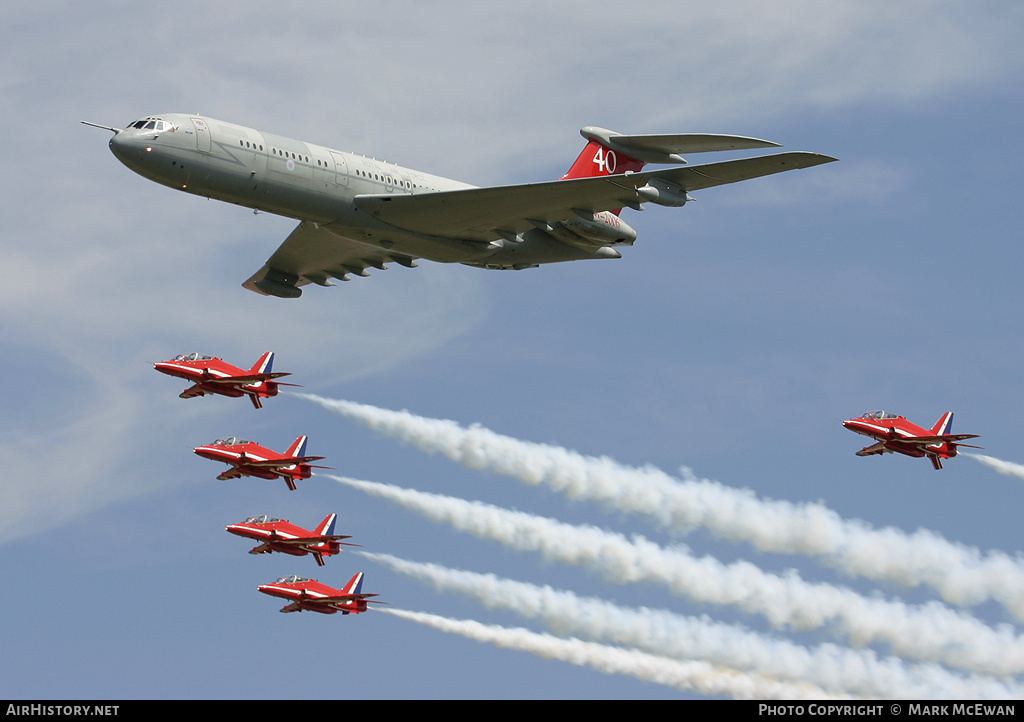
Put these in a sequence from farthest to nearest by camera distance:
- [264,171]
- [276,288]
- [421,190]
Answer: [276,288], [421,190], [264,171]

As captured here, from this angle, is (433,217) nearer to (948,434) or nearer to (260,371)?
(260,371)

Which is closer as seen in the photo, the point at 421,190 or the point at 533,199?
the point at 533,199

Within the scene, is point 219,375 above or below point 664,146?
below

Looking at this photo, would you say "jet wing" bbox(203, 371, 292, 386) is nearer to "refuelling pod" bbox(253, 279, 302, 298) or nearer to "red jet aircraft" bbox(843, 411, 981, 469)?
"refuelling pod" bbox(253, 279, 302, 298)

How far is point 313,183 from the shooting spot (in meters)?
45.7

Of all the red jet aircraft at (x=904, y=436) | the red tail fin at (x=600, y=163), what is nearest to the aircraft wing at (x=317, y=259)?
the red tail fin at (x=600, y=163)

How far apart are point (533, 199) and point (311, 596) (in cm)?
2473

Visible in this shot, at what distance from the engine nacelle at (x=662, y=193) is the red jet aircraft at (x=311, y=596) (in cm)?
2579

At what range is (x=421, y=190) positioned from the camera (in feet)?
162

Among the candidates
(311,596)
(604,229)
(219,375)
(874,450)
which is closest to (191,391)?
(219,375)

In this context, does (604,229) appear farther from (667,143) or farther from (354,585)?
(354,585)

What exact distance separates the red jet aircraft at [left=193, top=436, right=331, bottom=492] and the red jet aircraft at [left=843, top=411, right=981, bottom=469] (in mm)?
24588

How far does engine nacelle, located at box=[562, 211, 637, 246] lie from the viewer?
4992 cm
